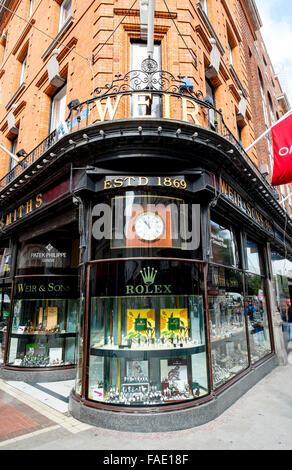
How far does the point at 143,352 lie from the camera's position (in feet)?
19.4

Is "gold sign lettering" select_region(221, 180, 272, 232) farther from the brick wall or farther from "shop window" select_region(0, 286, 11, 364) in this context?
"shop window" select_region(0, 286, 11, 364)

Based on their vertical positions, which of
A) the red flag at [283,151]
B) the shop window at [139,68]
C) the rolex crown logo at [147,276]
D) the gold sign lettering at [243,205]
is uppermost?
the shop window at [139,68]

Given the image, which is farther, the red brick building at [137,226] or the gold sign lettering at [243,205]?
the gold sign lettering at [243,205]

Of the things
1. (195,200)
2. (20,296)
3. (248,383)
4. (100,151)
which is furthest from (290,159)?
(20,296)

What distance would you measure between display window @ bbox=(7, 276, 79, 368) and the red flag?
23.9ft

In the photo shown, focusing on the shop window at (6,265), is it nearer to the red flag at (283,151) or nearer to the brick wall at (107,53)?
the brick wall at (107,53)

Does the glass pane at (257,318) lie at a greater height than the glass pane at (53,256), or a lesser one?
lesser

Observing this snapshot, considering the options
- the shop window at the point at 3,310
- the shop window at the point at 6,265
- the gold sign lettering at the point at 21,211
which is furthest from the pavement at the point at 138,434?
the gold sign lettering at the point at 21,211

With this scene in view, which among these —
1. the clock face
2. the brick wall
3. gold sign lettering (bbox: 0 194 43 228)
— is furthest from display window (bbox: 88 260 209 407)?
the brick wall

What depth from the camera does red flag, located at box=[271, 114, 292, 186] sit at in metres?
8.46

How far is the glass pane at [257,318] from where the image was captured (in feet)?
31.9

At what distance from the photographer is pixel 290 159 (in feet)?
27.5
